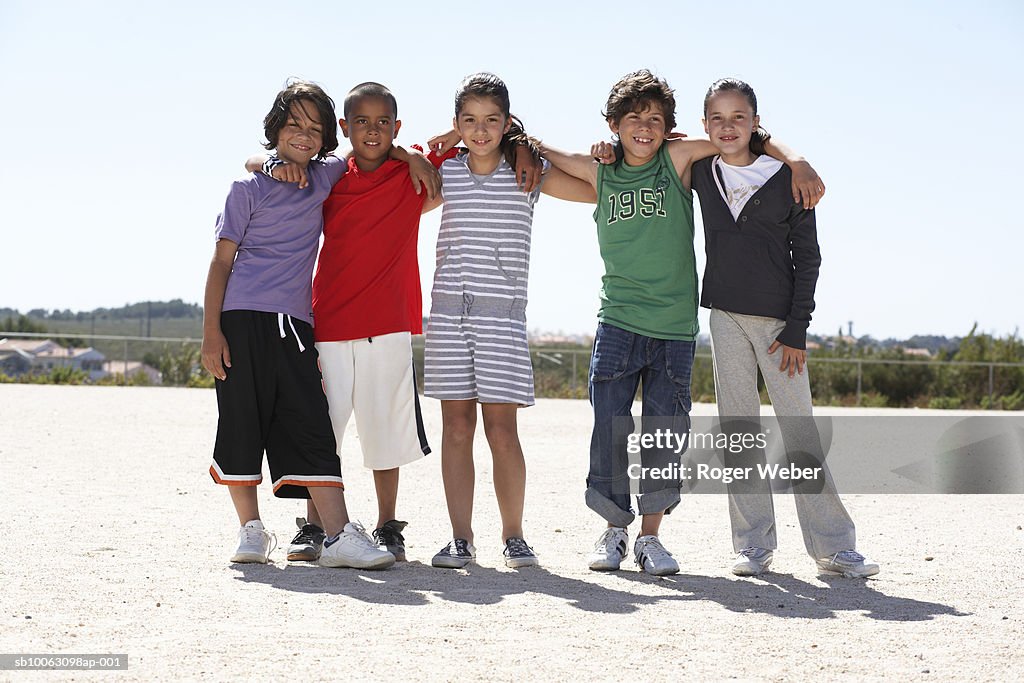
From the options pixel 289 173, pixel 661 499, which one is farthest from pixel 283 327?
pixel 661 499

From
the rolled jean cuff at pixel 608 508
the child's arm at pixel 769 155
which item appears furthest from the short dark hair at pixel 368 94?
the rolled jean cuff at pixel 608 508

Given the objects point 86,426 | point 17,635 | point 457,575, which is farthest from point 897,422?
point 17,635

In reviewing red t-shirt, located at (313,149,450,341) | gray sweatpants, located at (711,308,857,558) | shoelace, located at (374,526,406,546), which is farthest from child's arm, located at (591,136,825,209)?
shoelace, located at (374,526,406,546)

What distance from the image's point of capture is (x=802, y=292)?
4.75 meters

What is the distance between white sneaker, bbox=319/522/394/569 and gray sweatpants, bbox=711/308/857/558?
155 cm

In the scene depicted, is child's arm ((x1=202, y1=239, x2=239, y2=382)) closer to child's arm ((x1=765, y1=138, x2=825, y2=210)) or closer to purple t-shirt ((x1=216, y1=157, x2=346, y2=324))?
purple t-shirt ((x1=216, y1=157, x2=346, y2=324))

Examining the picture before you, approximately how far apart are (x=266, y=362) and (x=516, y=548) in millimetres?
1370

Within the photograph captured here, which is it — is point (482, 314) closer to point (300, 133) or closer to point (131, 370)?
point (300, 133)

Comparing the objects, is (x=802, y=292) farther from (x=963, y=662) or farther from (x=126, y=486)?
(x=126, y=486)

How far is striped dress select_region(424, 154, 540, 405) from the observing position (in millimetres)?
4926

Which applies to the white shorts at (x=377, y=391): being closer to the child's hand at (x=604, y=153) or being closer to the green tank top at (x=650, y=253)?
the green tank top at (x=650, y=253)

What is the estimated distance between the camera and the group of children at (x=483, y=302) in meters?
4.83

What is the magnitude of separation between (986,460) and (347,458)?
5.57m

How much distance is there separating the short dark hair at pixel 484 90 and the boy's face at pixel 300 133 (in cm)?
67
